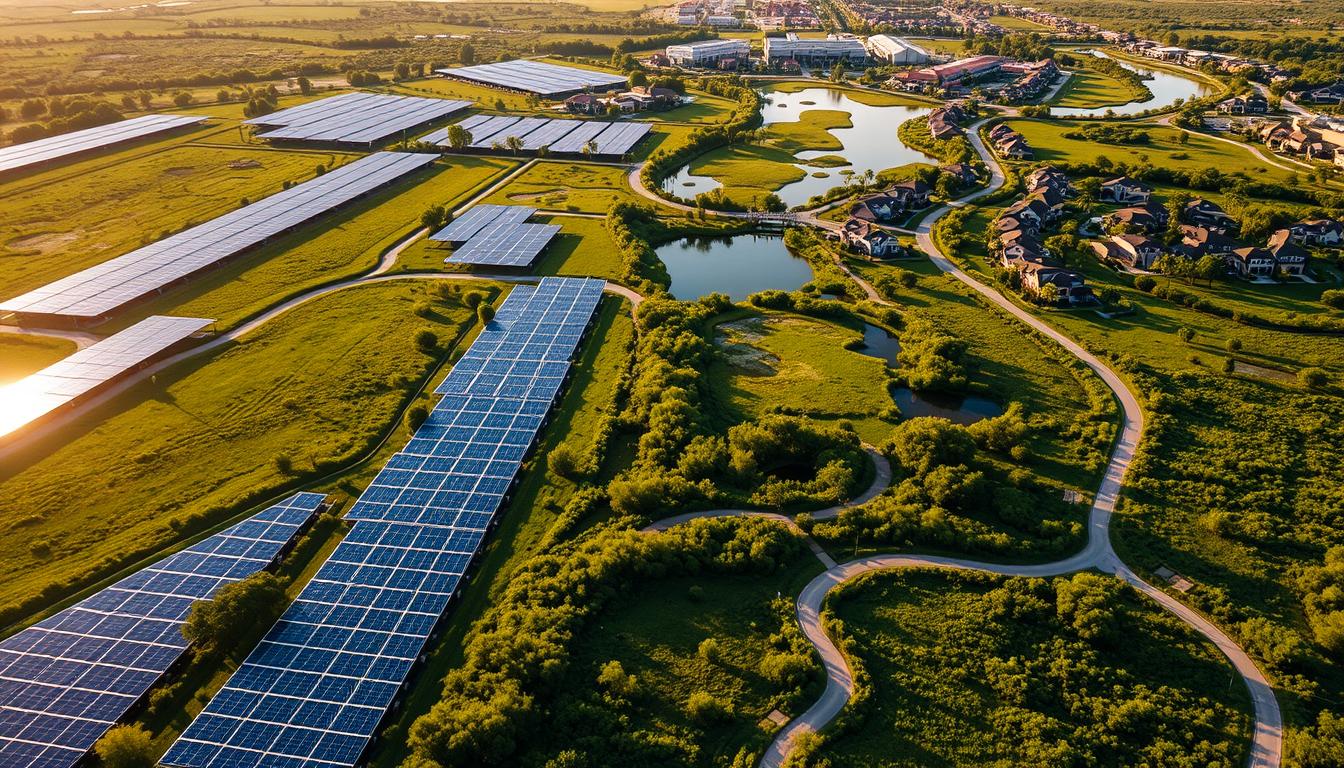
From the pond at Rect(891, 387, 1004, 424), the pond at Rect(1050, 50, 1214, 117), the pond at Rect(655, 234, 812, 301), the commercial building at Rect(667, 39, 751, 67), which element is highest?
the commercial building at Rect(667, 39, 751, 67)

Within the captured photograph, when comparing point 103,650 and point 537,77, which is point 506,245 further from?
point 537,77

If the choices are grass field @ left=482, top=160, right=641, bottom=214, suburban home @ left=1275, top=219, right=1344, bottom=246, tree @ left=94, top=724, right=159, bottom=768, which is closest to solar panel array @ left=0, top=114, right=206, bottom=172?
grass field @ left=482, top=160, right=641, bottom=214

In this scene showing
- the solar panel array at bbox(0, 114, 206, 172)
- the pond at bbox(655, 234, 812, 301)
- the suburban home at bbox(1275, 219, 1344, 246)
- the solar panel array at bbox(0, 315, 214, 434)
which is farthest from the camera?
the solar panel array at bbox(0, 114, 206, 172)

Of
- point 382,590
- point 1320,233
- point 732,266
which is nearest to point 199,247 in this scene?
point 732,266

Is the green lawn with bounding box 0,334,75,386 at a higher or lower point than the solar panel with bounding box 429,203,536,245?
lower

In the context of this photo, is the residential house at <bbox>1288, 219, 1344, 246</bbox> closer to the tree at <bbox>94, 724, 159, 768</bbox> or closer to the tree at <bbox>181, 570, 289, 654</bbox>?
the tree at <bbox>181, 570, 289, 654</bbox>

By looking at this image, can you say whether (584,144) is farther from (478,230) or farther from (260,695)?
(260,695)
